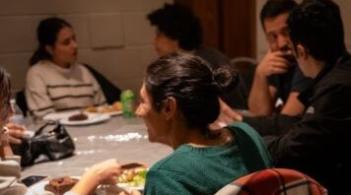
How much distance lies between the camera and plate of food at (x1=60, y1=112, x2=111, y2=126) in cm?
270

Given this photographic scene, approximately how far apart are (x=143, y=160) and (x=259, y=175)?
1.13m

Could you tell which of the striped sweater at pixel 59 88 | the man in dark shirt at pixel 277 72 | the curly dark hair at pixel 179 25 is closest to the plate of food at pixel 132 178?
the man in dark shirt at pixel 277 72

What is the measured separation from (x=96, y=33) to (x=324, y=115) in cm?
260

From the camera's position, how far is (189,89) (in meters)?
1.34

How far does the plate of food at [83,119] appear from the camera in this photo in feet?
8.87

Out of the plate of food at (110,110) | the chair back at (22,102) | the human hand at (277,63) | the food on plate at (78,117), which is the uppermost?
the human hand at (277,63)

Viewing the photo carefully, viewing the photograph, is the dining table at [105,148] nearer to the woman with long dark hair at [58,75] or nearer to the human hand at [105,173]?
the human hand at [105,173]

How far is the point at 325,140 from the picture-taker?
5.38 ft

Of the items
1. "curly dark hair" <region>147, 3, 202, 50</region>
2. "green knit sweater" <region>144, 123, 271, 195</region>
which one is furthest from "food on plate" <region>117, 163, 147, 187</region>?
"curly dark hair" <region>147, 3, 202, 50</region>

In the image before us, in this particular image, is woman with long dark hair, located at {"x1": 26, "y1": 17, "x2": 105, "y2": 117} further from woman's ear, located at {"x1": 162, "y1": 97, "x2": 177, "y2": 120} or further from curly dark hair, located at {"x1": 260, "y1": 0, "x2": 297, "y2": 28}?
woman's ear, located at {"x1": 162, "y1": 97, "x2": 177, "y2": 120}

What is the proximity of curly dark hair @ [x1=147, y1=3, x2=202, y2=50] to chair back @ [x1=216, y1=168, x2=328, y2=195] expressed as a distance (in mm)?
2037

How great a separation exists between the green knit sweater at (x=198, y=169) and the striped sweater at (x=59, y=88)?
2138mm

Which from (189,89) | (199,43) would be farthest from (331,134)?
(199,43)

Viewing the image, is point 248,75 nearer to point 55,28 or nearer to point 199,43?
point 199,43
